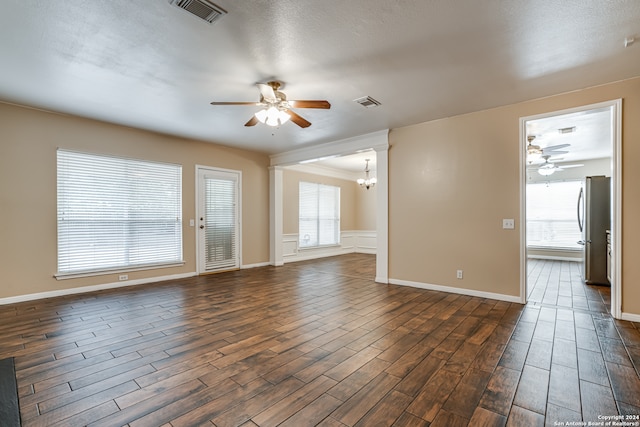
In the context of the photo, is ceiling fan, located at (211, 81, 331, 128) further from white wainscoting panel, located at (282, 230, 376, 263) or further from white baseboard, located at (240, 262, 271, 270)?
white wainscoting panel, located at (282, 230, 376, 263)

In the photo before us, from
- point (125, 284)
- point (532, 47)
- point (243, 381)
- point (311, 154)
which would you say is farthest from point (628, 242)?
point (125, 284)

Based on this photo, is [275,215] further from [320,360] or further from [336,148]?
[320,360]

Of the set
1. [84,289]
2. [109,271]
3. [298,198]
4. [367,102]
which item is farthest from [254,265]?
[367,102]

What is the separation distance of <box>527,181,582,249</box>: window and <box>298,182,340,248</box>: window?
544 cm

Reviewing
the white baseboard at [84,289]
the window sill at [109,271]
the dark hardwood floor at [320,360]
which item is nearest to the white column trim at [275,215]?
the white baseboard at [84,289]

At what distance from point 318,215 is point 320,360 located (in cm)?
643

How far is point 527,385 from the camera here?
6.59 ft

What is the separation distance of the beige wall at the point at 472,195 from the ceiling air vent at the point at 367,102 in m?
1.24

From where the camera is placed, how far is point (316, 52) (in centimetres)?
267

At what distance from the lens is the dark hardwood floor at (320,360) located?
175 cm

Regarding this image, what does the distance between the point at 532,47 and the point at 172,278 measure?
6.06 meters

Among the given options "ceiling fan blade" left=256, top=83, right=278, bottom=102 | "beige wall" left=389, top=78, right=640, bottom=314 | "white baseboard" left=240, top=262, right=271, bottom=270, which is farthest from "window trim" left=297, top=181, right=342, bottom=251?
"ceiling fan blade" left=256, top=83, right=278, bottom=102

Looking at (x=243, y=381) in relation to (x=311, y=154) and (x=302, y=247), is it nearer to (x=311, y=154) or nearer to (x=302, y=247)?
(x=311, y=154)

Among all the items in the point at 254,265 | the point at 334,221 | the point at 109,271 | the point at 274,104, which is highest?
the point at 274,104
